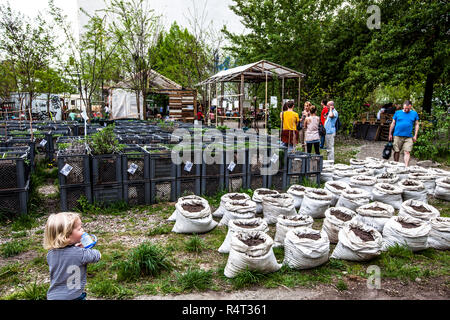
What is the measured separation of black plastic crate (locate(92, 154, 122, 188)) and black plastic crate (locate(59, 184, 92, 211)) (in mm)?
170

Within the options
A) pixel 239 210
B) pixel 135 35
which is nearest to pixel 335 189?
pixel 239 210

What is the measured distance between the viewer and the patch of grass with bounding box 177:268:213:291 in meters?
3.11

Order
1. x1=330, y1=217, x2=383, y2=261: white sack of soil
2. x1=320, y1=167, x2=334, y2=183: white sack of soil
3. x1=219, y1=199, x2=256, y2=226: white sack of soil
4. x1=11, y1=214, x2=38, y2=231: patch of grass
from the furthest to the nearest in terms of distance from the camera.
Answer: x1=320, y1=167, x2=334, y2=183: white sack of soil
x1=11, y1=214, x2=38, y2=231: patch of grass
x1=219, y1=199, x2=256, y2=226: white sack of soil
x1=330, y1=217, x2=383, y2=261: white sack of soil

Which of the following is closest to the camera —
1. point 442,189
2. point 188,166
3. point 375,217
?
point 375,217

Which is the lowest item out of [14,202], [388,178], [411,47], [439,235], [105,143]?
[439,235]

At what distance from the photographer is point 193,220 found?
4.46m

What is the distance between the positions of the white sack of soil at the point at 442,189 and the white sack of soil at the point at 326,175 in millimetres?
2059

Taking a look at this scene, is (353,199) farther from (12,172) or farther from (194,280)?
(12,172)

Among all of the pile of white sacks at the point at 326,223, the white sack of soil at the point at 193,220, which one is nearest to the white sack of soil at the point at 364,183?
the pile of white sacks at the point at 326,223

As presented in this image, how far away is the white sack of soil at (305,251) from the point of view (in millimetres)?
3436

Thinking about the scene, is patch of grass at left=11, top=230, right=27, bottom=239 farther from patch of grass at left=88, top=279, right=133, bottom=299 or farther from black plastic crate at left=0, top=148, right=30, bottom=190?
patch of grass at left=88, top=279, right=133, bottom=299

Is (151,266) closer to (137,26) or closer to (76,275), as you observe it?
(76,275)

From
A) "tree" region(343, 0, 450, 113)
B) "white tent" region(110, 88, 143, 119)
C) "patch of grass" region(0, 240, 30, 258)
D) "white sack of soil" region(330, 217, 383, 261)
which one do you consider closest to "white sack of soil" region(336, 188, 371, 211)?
"white sack of soil" region(330, 217, 383, 261)

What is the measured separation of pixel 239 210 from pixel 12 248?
2.93 m
